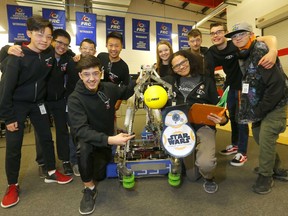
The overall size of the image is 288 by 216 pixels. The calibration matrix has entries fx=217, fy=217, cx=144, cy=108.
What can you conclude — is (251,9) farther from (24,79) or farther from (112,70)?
(24,79)

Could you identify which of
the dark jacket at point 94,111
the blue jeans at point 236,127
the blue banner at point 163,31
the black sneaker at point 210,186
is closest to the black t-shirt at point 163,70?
the dark jacket at point 94,111

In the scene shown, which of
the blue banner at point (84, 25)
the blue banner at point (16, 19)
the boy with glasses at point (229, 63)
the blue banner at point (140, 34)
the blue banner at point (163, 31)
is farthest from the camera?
the blue banner at point (163, 31)

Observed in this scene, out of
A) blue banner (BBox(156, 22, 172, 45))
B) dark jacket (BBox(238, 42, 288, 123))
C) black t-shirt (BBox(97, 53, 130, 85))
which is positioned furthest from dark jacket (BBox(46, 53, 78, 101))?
blue banner (BBox(156, 22, 172, 45))

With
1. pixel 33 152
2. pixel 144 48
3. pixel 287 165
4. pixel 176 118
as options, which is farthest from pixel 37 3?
pixel 287 165

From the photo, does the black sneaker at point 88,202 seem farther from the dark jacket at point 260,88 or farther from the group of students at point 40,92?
the dark jacket at point 260,88

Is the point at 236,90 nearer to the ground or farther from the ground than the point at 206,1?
nearer to the ground

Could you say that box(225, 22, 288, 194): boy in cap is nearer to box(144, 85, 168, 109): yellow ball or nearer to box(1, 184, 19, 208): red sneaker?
box(144, 85, 168, 109): yellow ball

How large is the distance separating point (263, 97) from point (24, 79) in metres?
2.08

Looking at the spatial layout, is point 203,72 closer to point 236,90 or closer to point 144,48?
point 236,90

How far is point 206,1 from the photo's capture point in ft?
21.2

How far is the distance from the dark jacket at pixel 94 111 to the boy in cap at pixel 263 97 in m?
1.08

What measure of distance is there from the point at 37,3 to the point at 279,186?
696 centimetres

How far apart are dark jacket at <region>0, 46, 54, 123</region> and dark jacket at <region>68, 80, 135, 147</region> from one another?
391 millimetres

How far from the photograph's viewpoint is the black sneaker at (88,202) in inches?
65.9
